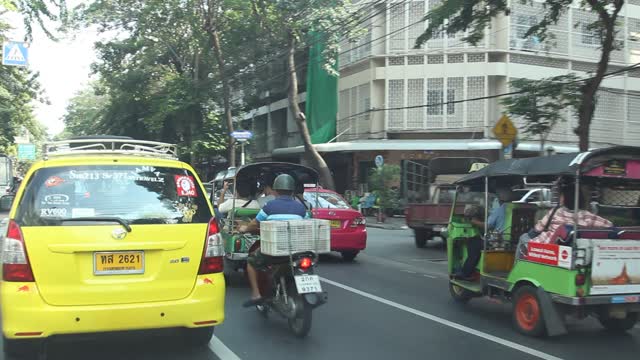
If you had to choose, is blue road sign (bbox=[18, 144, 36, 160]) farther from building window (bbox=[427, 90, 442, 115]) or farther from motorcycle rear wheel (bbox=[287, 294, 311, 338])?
motorcycle rear wheel (bbox=[287, 294, 311, 338])

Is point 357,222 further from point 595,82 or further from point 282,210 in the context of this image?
point 282,210

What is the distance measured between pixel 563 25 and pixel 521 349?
2410 cm

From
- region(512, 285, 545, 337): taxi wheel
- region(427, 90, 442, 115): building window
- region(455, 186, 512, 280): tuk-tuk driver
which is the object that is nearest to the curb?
region(427, 90, 442, 115): building window

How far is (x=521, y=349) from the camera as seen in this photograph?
18.4ft

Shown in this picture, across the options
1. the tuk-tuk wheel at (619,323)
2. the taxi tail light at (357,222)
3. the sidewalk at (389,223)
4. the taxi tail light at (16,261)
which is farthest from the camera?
the sidewalk at (389,223)

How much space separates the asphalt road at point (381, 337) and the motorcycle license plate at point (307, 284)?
0.51 m

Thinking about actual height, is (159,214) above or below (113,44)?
below

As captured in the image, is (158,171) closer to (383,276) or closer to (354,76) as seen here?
(383,276)

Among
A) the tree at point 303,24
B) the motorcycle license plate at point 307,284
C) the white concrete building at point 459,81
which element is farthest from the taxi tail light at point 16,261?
the white concrete building at point 459,81

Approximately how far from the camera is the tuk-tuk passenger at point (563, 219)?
607 centimetres

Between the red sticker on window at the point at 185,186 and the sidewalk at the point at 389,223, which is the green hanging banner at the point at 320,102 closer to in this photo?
the sidewalk at the point at 389,223

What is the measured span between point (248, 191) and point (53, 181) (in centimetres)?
488

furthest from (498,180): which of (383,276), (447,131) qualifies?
(447,131)

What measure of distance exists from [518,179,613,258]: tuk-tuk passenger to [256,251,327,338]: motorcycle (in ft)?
7.71
